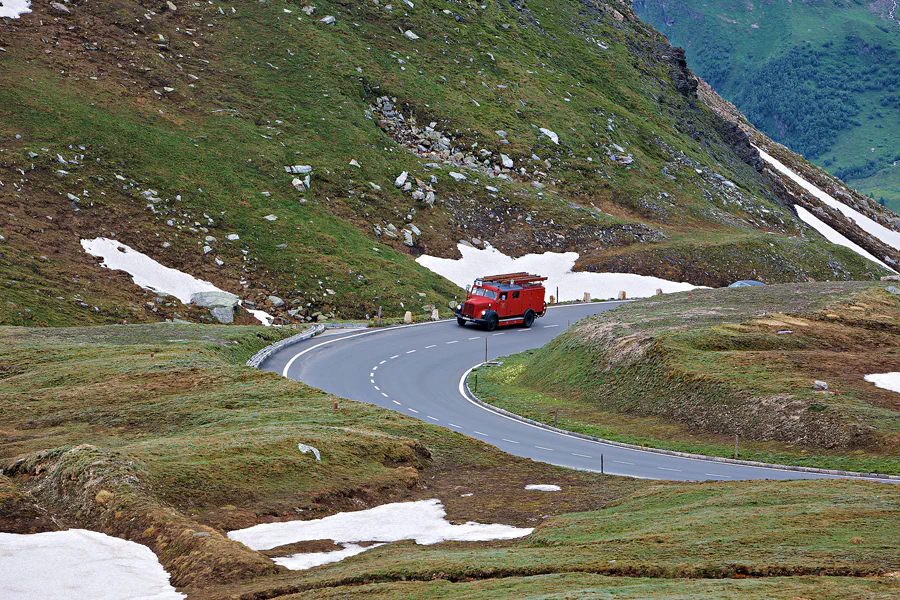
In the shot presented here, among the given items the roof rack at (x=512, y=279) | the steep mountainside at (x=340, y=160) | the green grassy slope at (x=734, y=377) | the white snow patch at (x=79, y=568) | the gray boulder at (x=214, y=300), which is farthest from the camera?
the steep mountainside at (x=340, y=160)

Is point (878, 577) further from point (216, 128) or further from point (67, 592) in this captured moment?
point (216, 128)

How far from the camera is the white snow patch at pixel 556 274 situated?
7481 centimetres

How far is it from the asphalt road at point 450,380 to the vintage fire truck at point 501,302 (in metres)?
0.85

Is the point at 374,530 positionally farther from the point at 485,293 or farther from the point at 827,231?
the point at 827,231

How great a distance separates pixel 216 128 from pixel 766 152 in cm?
11118

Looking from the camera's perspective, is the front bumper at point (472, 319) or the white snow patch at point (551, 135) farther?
the white snow patch at point (551, 135)

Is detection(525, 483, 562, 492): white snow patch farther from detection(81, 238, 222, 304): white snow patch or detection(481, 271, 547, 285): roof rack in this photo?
detection(81, 238, 222, 304): white snow patch

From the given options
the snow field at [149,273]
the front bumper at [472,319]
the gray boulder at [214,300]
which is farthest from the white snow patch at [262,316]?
the front bumper at [472,319]

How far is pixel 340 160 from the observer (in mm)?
79500

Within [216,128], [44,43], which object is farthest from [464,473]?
[44,43]

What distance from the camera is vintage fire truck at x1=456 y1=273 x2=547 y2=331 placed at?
5903 cm

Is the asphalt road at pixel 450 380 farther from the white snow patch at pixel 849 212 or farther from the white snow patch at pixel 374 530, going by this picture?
the white snow patch at pixel 849 212

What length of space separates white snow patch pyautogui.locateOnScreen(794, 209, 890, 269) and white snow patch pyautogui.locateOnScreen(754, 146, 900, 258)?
50.9 ft

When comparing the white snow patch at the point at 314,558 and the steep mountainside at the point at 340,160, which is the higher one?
the steep mountainside at the point at 340,160
